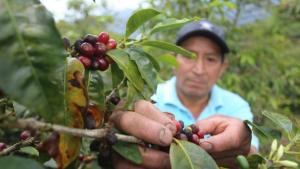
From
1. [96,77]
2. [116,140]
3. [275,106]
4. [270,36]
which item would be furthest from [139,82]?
[270,36]

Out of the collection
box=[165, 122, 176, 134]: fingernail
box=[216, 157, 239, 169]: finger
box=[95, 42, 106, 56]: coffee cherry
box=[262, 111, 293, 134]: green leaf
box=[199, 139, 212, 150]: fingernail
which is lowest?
box=[216, 157, 239, 169]: finger

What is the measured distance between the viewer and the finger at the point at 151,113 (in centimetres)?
102

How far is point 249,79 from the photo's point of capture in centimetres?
588

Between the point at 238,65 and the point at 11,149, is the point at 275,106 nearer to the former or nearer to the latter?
the point at 238,65

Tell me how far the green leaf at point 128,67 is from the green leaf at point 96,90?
2.2 inches

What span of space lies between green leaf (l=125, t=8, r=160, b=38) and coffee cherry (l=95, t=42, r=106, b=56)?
17 centimetres

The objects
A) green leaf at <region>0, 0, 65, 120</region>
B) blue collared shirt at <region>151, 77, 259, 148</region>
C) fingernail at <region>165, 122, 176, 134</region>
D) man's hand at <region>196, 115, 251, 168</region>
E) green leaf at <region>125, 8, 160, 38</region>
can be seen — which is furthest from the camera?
blue collared shirt at <region>151, 77, 259, 148</region>

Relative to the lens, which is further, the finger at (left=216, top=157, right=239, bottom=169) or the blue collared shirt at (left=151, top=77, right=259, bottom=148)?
the blue collared shirt at (left=151, top=77, right=259, bottom=148)

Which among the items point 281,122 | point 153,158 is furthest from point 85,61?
point 281,122

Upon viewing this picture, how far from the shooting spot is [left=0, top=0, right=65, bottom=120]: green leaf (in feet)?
2.20

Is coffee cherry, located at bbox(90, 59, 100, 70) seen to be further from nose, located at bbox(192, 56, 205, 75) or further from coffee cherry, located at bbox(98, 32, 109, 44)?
nose, located at bbox(192, 56, 205, 75)

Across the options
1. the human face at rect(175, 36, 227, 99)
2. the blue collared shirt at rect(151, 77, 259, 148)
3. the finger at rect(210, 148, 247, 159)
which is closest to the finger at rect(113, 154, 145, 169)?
the finger at rect(210, 148, 247, 159)

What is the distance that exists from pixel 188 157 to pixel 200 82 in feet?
Answer: 9.67

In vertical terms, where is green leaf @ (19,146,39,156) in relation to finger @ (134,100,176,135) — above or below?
below
